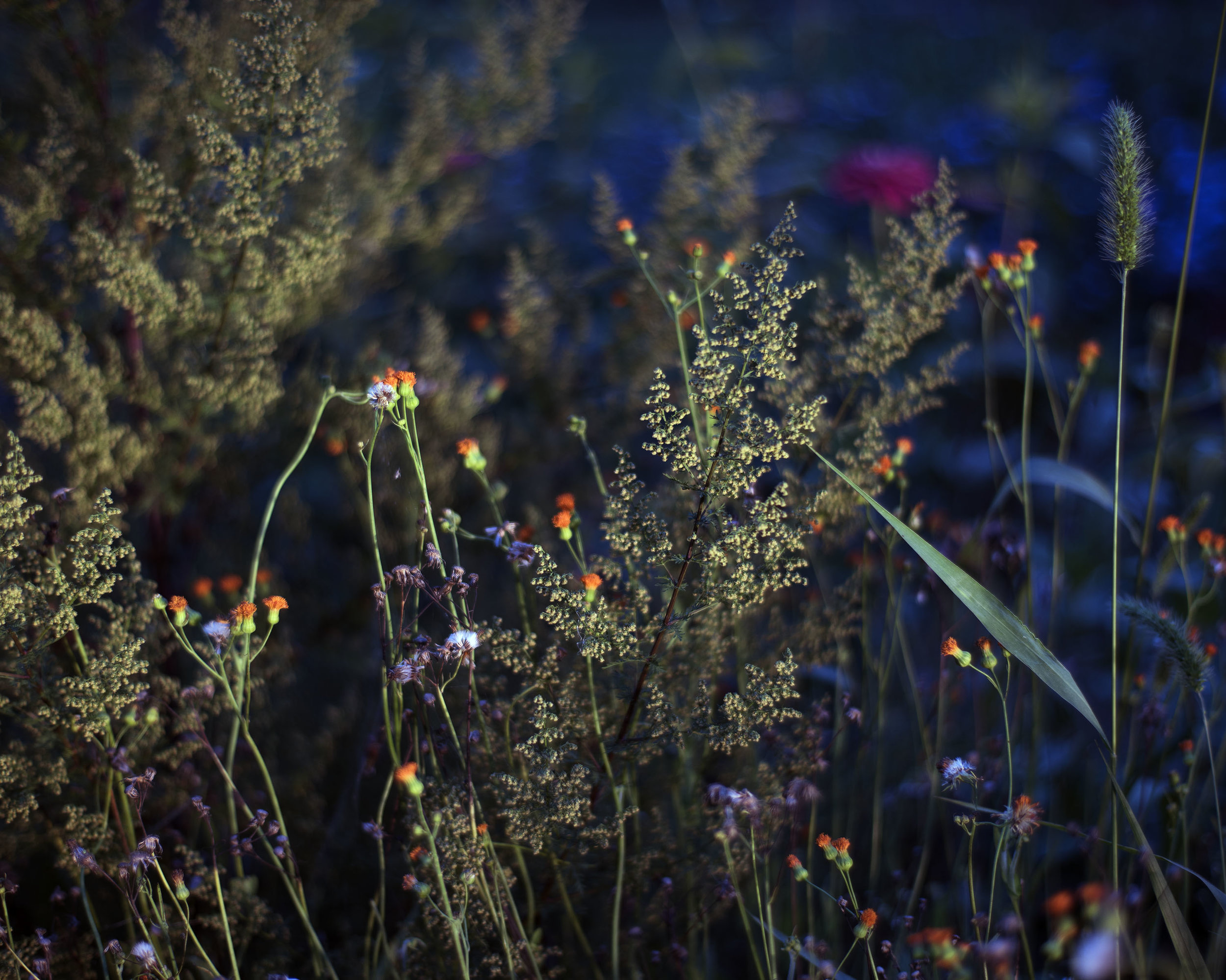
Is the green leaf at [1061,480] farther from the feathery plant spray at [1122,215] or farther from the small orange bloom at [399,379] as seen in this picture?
the small orange bloom at [399,379]

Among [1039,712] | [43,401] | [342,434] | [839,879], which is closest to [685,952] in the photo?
[839,879]

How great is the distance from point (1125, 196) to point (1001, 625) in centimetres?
46

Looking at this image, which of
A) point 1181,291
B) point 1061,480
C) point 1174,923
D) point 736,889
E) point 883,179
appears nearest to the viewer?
point 1174,923

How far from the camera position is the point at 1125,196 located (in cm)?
87

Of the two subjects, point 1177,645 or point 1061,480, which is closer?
point 1177,645

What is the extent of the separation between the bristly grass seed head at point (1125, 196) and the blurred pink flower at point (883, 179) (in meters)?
1.10

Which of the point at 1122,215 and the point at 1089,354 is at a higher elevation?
the point at 1122,215

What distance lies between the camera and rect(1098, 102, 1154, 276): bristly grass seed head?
865 millimetres

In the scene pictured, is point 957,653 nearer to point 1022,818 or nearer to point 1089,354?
point 1022,818

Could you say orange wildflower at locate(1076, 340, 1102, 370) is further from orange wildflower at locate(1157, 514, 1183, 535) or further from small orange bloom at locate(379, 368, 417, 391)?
small orange bloom at locate(379, 368, 417, 391)

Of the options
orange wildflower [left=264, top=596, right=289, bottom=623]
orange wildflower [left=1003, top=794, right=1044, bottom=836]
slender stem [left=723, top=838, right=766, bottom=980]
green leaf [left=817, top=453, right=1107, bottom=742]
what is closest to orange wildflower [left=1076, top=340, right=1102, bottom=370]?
green leaf [left=817, top=453, right=1107, bottom=742]

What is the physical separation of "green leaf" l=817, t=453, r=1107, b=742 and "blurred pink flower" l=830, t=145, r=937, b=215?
1.43 meters

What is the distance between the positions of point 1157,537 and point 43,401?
2.11 metres

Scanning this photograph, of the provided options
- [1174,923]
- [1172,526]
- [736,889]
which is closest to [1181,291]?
[1172,526]
